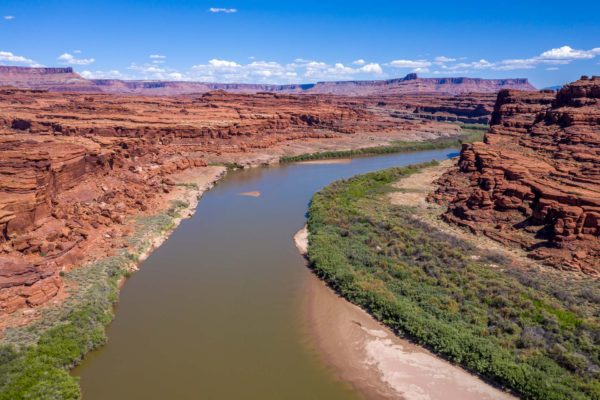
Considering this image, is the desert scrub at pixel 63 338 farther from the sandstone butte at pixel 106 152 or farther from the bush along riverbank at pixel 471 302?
the bush along riverbank at pixel 471 302

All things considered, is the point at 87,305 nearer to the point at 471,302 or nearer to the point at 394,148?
the point at 471,302

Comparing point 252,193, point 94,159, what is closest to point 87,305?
point 94,159

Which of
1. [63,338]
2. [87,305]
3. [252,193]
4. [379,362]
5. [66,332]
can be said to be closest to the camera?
[63,338]

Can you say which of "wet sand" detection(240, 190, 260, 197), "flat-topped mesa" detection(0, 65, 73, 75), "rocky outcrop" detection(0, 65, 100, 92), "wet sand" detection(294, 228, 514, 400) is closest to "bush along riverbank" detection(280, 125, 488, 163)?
"wet sand" detection(240, 190, 260, 197)

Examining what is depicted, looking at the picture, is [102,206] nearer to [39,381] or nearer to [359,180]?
[39,381]

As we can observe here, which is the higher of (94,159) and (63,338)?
(94,159)
